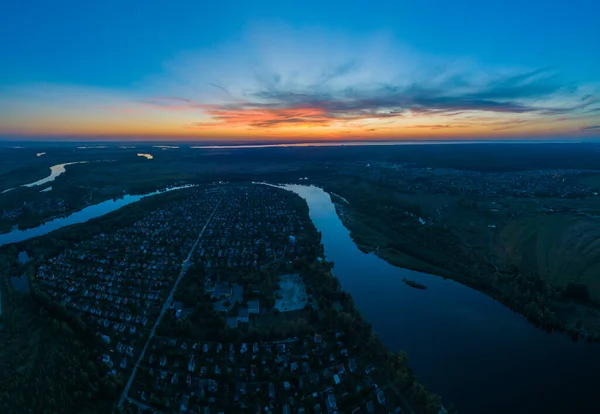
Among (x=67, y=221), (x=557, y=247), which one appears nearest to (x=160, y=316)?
(x=67, y=221)

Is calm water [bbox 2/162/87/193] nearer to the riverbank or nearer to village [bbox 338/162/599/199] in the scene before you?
the riverbank

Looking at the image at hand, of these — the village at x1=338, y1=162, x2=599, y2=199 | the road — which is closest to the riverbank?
the road

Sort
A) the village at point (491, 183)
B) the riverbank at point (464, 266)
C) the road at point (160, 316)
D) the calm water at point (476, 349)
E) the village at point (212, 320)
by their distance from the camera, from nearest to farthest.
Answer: the village at point (212, 320)
the road at point (160, 316)
the calm water at point (476, 349)
the riverbank at point (464, 266)
the village at point (491, 183)

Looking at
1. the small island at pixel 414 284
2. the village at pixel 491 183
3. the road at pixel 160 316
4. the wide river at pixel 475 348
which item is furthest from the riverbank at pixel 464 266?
the village at pixel 491 183

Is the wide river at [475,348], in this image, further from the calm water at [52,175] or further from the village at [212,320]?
the calm water at [52,175]

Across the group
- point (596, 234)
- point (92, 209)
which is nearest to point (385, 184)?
point (596, 234)

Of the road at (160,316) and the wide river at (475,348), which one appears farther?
the wide river at (475,348)

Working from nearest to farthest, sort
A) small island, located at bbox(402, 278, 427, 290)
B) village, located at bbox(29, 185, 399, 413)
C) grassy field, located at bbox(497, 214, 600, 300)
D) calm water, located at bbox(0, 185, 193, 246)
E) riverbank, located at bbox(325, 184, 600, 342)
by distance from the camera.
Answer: village, located at bbox(29, 185, 399, 413) → riverbank, located at bbox(325, 184, 600, 342) → small island, located at bbox(402, 278, 427, 290) → grassy field, located at bbox(497, 214, 600, 300) → calm water, located at bbox(0, 185, 193, 246)
